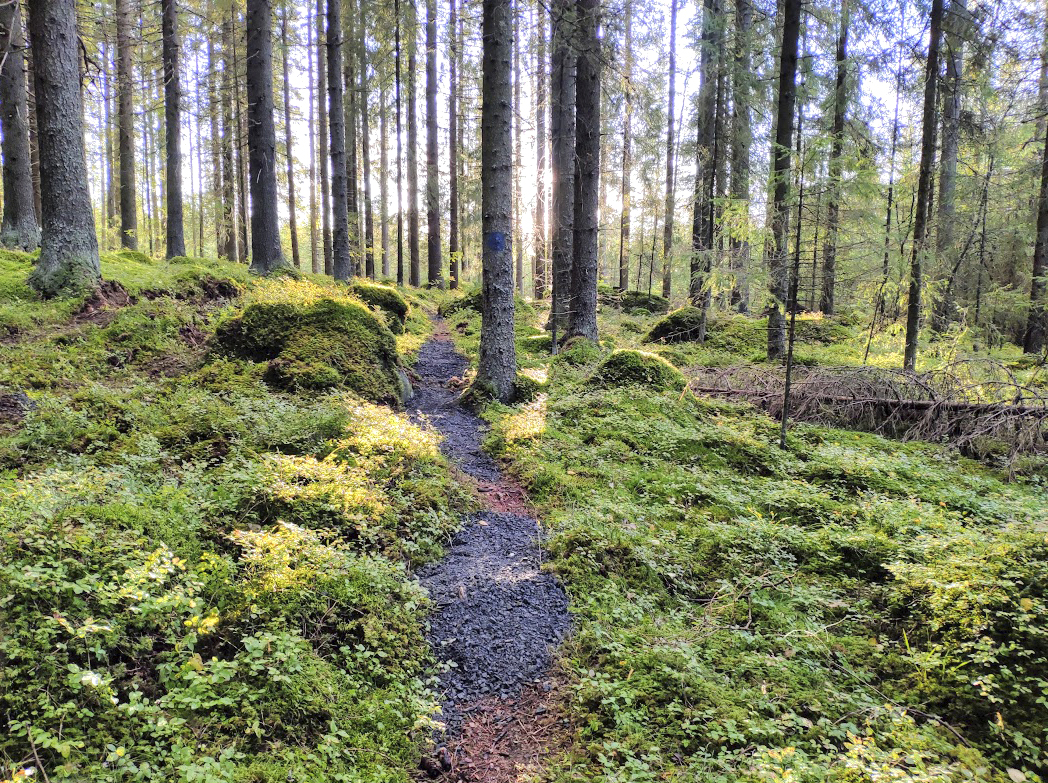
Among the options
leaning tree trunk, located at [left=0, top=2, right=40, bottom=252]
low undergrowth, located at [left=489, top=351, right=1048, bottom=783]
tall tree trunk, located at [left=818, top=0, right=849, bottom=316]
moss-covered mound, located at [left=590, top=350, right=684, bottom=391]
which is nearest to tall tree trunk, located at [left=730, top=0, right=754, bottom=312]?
tall tree trunk, located at [left=818, top=0, right=849, bottom=316]

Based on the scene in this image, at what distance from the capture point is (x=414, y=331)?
14312mm

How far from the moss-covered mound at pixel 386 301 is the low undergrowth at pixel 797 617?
7.26m

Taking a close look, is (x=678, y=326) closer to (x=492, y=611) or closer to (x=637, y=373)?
(x=637, y=373)

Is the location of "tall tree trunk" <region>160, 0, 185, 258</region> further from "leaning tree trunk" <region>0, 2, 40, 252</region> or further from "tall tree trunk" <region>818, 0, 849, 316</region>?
"tall tree trunk" <region>818, 0, 849, 316</region>

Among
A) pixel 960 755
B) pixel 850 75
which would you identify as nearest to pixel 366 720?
pixel 960 755

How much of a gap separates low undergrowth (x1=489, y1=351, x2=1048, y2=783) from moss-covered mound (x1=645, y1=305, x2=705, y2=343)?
29.9ft

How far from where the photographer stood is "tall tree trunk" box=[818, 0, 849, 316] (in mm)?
6539

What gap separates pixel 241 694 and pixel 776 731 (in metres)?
2.76

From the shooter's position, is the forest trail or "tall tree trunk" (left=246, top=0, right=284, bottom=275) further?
"tall tree trunk" (left=246, top=0, right=284, bottom=275)

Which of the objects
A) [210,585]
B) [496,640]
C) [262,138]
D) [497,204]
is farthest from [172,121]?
[496,640]

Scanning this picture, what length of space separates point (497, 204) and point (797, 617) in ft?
22.9

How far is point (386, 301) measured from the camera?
13188 mm

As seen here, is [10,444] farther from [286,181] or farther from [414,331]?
[286,181]

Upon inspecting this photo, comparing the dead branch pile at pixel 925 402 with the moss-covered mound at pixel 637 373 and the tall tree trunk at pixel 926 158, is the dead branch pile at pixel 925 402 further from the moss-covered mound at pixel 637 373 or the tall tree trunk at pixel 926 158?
the moss-covered mound at pixel 637 373
